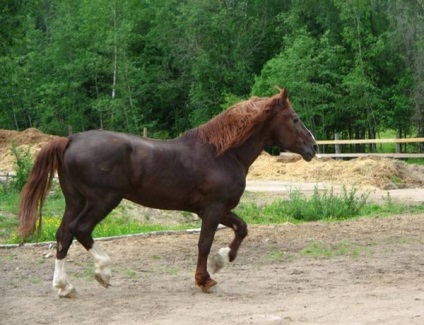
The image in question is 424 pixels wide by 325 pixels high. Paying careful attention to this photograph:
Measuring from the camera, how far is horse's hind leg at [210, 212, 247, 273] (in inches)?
368

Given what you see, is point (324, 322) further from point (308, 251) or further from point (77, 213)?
point (308, 251)

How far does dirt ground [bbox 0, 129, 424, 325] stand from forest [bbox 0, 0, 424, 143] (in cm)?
2248

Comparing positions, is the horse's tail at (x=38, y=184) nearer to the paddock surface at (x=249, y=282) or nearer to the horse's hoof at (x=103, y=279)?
the paddock surface at (x=249, y=282)

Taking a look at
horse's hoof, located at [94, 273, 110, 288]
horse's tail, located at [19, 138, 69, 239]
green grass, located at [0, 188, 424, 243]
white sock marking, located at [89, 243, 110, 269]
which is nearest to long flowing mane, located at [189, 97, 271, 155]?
horse's tail, located at [19, 138, 69, 239]

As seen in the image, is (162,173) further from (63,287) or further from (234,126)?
(63,287)

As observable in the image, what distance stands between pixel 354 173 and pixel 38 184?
789 inches

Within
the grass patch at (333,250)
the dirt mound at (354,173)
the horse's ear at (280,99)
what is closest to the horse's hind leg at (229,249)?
the horse's ear at (280,99)

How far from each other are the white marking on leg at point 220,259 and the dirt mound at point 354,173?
16454mm

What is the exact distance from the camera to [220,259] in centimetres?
933

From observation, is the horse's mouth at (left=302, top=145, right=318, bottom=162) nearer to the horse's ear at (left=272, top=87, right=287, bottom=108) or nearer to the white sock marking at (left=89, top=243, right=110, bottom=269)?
the horse's ear at (left=272, top=87, right=287, bottom=108)

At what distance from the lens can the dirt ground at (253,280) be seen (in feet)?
25.0

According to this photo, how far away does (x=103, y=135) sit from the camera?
8.96 metres

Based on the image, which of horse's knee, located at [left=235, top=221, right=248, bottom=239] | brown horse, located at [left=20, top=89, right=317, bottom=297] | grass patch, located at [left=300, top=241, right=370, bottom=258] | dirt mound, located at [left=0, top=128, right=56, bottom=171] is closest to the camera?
brown horse, located at [left=20, top=89, right=317, bottom=297]

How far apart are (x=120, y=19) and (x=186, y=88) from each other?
269 inches
